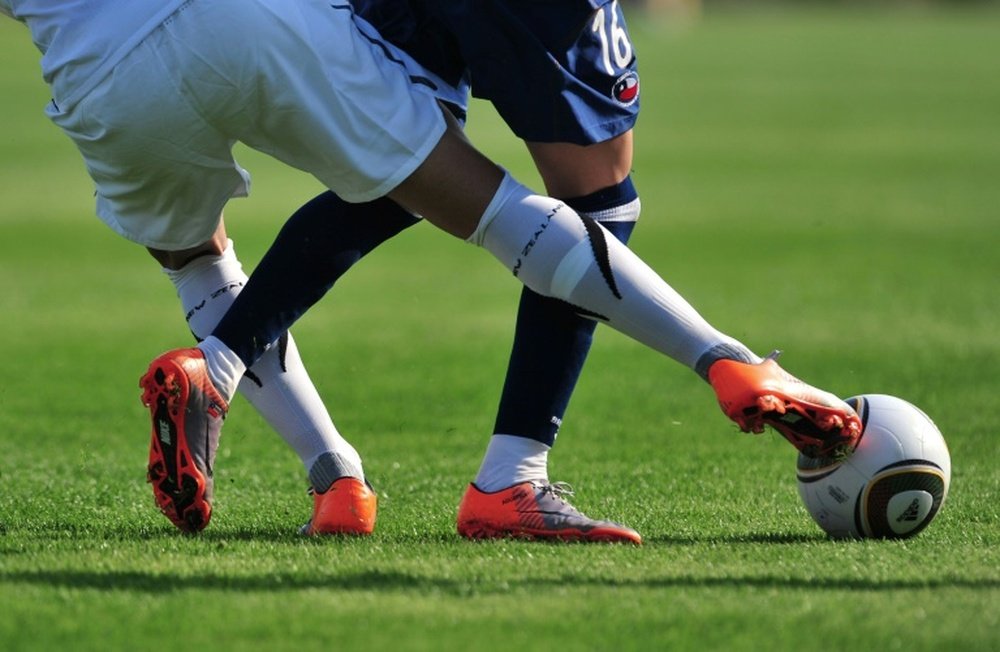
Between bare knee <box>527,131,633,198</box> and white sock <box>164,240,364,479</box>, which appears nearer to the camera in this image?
bare knee <box>527,131,633,198</box>

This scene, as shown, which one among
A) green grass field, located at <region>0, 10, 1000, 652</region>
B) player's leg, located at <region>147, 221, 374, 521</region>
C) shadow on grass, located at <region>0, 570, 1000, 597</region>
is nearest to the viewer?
green grass field, located at <region>0, 10, 1000, 652</region>

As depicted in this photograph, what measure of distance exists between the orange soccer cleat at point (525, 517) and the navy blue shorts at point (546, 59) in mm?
891

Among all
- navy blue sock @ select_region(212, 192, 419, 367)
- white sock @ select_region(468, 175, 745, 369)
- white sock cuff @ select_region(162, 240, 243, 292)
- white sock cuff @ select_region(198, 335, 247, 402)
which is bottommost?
white sock cuff @ select_region(198, 335, 247, 402)

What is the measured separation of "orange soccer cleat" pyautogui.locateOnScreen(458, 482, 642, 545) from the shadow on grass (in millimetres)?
511

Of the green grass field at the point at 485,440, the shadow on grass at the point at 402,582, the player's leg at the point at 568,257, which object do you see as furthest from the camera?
the player's leg at the point at 568,257

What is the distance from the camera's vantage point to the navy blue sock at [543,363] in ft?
13.9

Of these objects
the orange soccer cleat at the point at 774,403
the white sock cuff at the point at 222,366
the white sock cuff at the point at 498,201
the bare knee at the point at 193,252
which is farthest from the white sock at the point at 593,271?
the bare knee at the point at 193,252

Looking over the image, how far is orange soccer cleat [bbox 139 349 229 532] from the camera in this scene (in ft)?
13.1

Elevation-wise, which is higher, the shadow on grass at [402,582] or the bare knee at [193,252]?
the bare knee at [193,252]

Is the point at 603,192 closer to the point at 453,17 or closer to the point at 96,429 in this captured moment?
the point at 453,17

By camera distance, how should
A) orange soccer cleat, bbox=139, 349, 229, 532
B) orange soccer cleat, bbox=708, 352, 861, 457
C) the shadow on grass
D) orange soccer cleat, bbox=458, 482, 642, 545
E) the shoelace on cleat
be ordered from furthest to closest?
the shoelace on cleat < orange soccer cleat, bbox=458, 482, 642, 545 < orange soccer cleat, bbox=139, 349, 229, 532 < orange soccer cleat, bbox=708, 352, 861, 457 < the shadow on grass

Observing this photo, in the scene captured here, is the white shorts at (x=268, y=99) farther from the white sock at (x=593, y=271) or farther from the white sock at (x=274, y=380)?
the white sock at (x=274, y=380)

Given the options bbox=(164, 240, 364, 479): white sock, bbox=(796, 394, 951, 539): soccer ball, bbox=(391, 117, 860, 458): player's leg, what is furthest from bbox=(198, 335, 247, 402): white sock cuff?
bbox=(796, 394, 951, 539): soccer ball

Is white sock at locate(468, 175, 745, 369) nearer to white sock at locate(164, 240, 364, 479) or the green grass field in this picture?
the green grass field
